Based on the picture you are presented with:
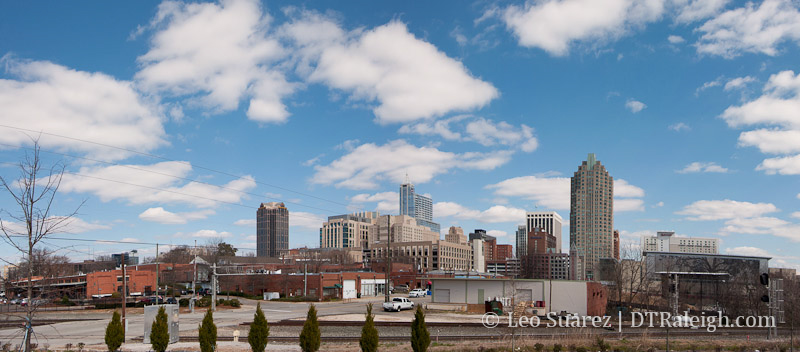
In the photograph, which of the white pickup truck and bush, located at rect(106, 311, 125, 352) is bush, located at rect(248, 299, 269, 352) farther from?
the white pickup truck

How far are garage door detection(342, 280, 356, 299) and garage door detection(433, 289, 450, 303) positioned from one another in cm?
2738

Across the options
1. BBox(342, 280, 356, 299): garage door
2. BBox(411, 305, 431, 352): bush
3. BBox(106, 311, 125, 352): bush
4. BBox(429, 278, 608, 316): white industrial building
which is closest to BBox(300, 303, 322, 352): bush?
BBox(411, 305, 431, 352): bush

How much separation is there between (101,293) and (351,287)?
141ft

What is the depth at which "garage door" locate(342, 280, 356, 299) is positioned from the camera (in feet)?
307

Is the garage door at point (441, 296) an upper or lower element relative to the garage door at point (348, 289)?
upper

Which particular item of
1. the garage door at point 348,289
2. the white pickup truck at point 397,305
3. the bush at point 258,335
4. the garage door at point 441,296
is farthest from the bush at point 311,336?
the garage door at point 348,289

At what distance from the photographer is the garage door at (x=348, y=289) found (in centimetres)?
9350

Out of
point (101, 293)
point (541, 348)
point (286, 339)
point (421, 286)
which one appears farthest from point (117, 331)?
point (421, 286)

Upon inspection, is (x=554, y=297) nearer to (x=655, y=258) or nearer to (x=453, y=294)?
(x=453, y=294)

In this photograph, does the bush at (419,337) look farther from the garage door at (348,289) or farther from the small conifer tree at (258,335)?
the garage door at (348,289)

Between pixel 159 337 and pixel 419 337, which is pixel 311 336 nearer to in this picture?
pixel 419 337

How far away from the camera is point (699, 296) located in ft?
299

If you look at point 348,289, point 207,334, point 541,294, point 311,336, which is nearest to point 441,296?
point 541,294

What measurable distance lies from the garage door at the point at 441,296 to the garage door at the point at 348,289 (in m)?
27.4
